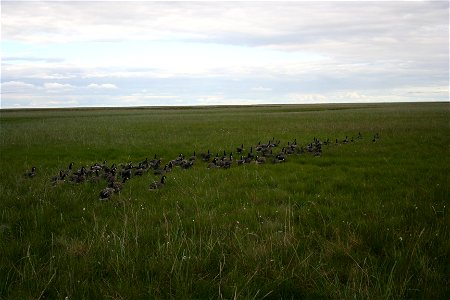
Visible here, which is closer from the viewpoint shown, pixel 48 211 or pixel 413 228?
pixel 413 228

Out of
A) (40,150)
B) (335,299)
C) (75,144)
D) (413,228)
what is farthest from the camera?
(75,144)

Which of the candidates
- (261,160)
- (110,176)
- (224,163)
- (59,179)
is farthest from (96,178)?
(261,160)

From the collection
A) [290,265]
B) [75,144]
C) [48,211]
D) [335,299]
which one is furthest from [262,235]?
[75,144]

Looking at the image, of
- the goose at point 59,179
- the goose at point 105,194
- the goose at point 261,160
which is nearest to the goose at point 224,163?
the goose at point 261,160

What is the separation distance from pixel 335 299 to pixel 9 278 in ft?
13.9

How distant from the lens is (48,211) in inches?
310

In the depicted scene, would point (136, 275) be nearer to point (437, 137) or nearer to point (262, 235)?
point (262, 235)

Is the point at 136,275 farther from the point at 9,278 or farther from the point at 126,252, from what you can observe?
the point at 9,278

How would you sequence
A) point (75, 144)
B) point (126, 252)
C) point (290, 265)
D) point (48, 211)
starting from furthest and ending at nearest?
1. point (75, 144)
2. point (48, 211)
3. point (126, 252)
4. point (290, 265)

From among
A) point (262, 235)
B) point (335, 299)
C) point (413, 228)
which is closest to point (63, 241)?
point (262, 235)

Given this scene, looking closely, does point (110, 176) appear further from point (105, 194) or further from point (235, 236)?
point (235, 236)

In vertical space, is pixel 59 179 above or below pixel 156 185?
above

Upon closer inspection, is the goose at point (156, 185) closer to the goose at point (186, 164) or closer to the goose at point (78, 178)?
the goose at point (78, 178)

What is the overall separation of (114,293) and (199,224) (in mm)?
2538
